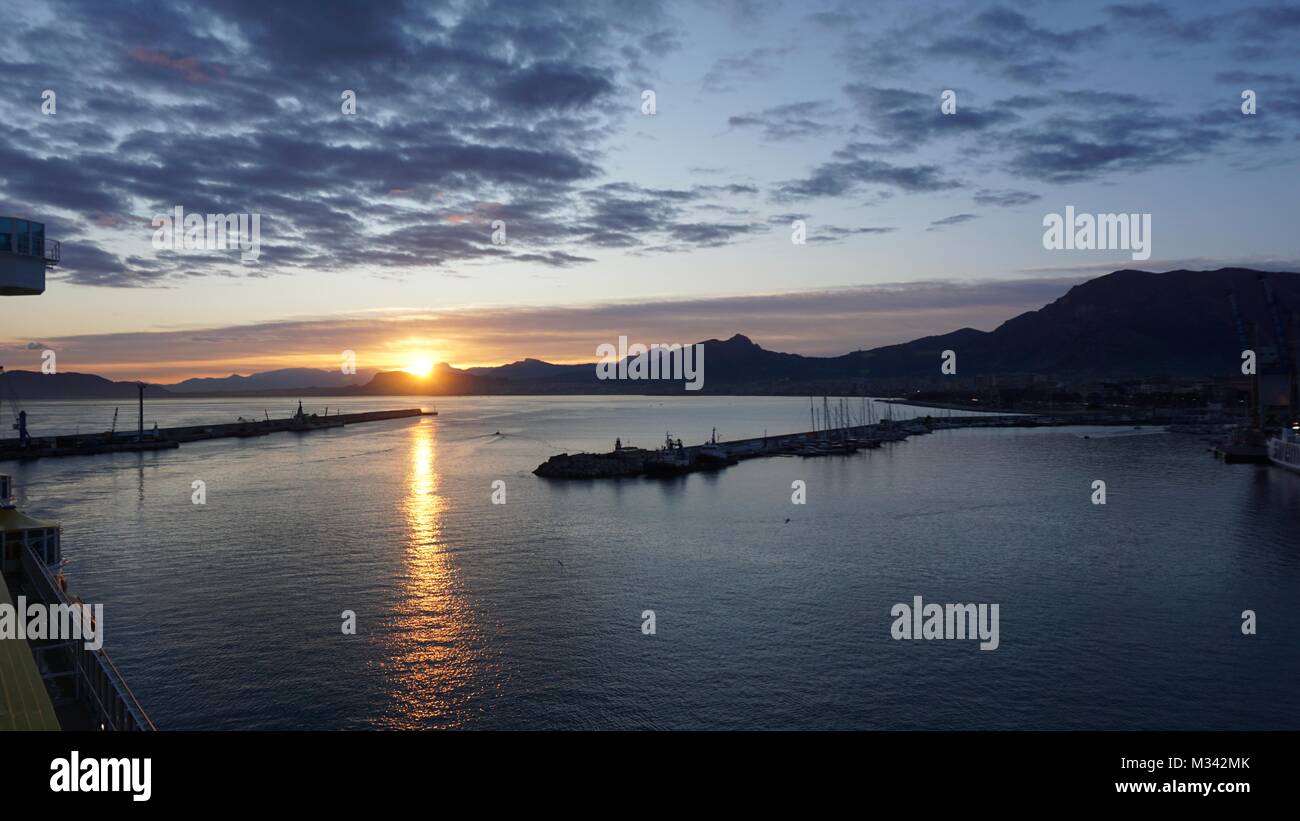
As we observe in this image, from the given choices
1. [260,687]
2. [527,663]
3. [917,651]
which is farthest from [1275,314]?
[260,687]

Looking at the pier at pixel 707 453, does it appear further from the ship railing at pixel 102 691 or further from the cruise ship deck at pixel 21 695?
the cruise ship deck at pixel 21 695

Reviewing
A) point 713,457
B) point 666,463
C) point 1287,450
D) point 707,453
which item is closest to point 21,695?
point 666,463

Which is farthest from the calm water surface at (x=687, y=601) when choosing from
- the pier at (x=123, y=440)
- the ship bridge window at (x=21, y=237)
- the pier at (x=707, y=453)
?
the pier at (x=123, y=440)

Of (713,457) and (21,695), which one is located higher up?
(21,695)

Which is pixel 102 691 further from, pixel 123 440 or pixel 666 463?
pixel 123 440

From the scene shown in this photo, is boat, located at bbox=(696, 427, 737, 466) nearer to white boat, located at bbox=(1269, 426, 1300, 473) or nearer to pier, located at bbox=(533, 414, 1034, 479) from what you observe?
pier, located at bbox=(533, 414, 1034, 479)

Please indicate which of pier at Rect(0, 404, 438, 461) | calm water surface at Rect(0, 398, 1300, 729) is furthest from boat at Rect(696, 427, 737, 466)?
pier at Rect(0, 404, 438, 461)

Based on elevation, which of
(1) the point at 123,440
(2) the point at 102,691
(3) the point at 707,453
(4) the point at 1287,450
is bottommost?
(2) the point at 102,691
